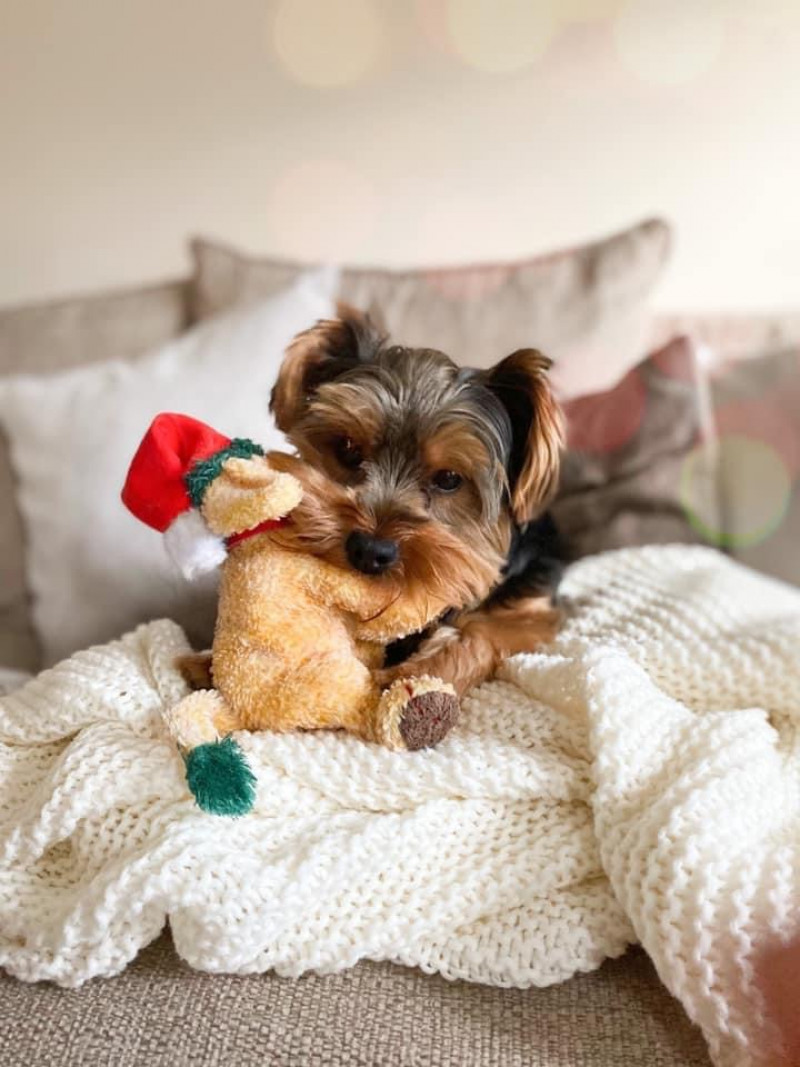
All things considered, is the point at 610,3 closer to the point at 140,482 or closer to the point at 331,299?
the point at 331,299

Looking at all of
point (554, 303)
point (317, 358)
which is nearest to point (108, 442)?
point (317, 358)

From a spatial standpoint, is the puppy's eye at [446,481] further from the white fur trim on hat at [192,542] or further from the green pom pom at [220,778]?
the green pom pom at [220,778]

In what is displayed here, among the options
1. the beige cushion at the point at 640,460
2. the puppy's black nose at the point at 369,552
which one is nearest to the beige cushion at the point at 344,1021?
the puppy's black nose at the point at 369,552

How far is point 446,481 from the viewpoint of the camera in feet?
3.69

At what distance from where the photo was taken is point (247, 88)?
8.07 feet

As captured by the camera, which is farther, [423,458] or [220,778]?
[423,458]

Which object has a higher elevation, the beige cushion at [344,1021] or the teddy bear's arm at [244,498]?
the teddy bear's arm at [244,498]

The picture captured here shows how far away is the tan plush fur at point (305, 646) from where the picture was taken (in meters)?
1.03

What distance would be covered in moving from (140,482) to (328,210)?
1.79m

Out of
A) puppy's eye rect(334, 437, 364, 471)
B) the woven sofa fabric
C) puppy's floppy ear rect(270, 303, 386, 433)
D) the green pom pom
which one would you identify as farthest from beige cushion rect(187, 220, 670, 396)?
the green pom pom

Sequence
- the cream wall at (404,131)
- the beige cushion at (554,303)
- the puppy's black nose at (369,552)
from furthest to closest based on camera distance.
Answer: the cream wall at (404,131), the beige cushion at (554,303), the puppy's black nose at (369,552)

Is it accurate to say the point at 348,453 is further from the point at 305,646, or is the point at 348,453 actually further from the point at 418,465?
the point at 305,646

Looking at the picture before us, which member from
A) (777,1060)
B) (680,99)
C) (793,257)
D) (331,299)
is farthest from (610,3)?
(777,1060)

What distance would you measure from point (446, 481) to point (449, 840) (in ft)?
1.39
